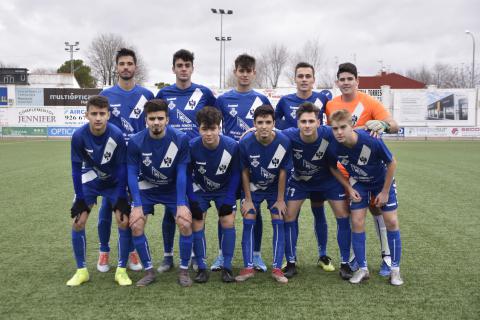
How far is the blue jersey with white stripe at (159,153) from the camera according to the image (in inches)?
152

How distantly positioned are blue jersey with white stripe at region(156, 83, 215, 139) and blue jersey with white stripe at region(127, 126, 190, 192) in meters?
0.56

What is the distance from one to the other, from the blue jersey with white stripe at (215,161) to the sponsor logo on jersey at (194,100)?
0.60 meters

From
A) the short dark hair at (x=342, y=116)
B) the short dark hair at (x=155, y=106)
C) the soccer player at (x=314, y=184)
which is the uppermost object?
the short dark hair at (x=155, y=106)

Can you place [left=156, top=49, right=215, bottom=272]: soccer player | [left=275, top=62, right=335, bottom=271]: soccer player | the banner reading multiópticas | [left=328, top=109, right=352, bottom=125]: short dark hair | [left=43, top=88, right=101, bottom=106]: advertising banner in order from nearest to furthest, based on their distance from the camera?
[left=328, top=109, right=352, bottom=125]: short dark hair, [left=275, top=62, right=335, bottom=271]: soccer player, [left=156, top=49, right=215, bottom=272]: soccer player, [left=43, top=88, right=101, bottom=106]: advertising banner, the banner reading multiópticas

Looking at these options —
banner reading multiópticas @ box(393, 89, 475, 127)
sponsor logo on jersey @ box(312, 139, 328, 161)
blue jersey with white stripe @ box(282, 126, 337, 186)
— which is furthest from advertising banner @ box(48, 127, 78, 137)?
sponsor logo on jersey @ box(312, 139, 328, 161)

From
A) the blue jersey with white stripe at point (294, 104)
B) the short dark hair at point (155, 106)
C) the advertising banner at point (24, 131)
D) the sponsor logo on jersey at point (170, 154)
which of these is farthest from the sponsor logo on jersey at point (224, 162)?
the advertising banner at point (24, 131)

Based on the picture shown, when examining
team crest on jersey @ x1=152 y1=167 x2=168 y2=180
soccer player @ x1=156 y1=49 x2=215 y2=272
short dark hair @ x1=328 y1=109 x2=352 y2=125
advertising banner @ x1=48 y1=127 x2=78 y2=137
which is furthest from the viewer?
advertising banner @ x1=48 y1=127 x2=78 y2=137

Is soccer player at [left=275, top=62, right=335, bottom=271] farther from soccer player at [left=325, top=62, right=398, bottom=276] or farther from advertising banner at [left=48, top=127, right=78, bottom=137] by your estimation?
advertising banner at [left=48, top=127, right=78, bottom=137]

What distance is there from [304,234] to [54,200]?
4667mm

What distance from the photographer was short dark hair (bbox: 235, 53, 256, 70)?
14.4 feet

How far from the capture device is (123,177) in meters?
3.95

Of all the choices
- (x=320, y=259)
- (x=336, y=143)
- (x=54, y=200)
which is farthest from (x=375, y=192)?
(x=54, y=200)

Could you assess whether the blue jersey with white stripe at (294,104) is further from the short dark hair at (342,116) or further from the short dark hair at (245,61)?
the short dark hair at (342,116)

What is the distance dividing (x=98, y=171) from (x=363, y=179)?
2.40 metres
